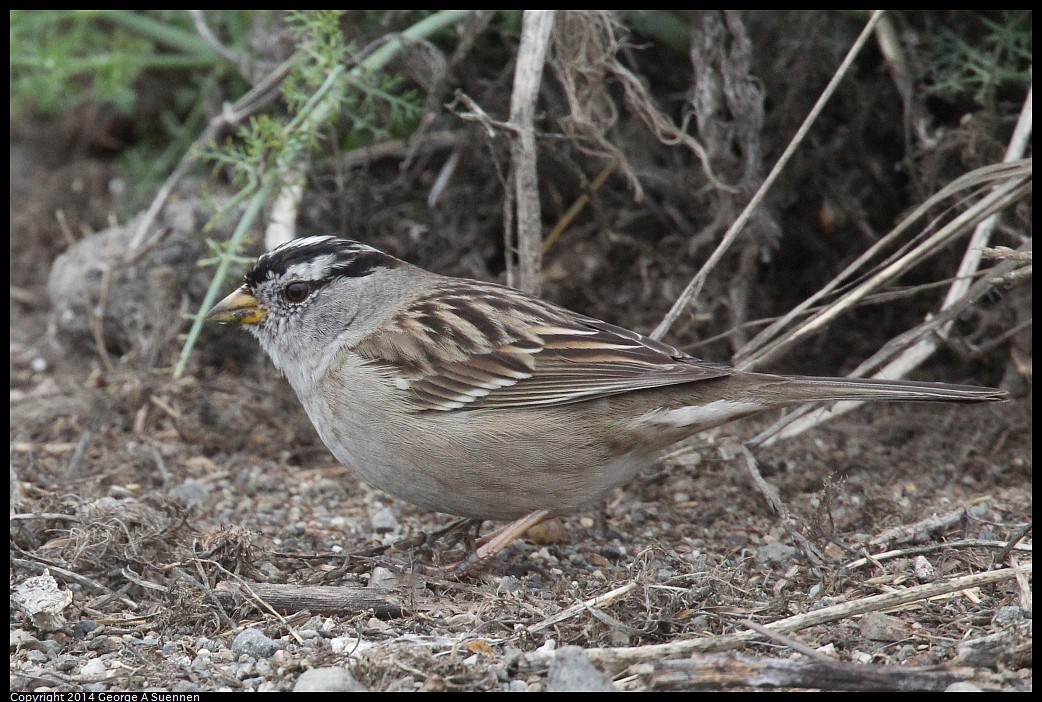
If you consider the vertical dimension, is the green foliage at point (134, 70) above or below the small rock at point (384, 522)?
above

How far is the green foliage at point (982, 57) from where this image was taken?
450 centimetres

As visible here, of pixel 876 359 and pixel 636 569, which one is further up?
pixel 876 359

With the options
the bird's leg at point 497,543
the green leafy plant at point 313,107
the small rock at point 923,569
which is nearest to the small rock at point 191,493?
the green leafy plant at point 313,107

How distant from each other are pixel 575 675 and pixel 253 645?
918mm

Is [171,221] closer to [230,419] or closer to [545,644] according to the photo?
[230,419]

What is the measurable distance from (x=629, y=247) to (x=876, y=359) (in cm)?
147

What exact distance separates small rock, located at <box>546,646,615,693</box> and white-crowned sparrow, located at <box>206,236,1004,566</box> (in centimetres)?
90

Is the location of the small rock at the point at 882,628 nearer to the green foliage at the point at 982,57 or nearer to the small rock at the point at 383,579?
the small rock at the point at 383,579

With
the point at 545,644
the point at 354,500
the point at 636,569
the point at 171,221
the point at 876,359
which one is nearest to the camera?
the point at 545,644

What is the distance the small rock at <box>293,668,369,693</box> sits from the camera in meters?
2.73

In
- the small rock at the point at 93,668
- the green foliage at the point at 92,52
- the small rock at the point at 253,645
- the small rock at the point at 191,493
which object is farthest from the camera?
the green foliage at the point at 92,52
